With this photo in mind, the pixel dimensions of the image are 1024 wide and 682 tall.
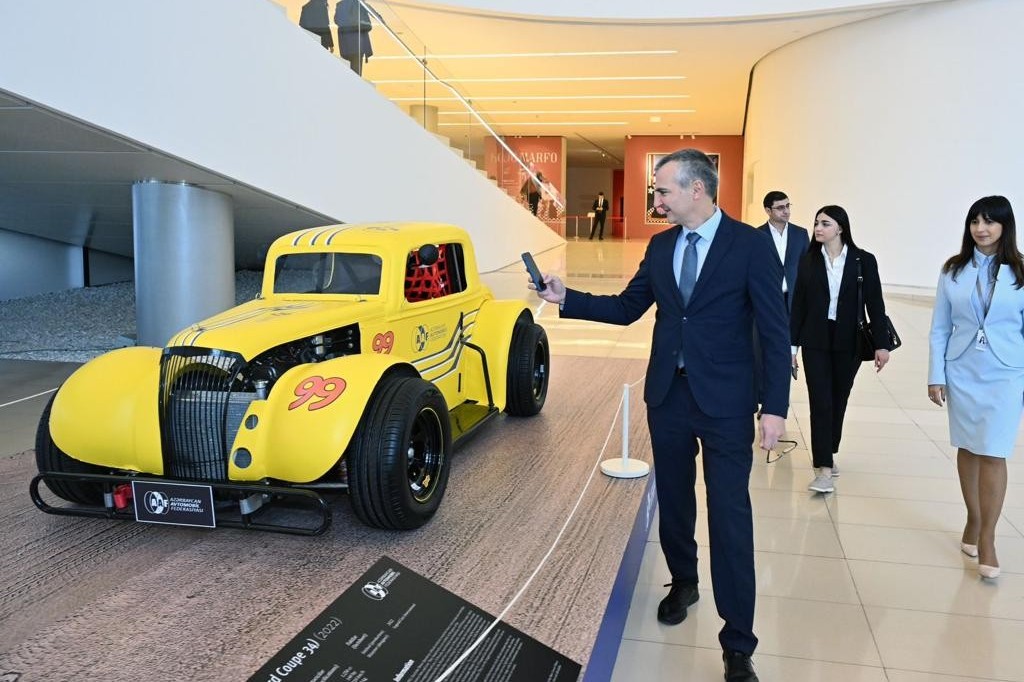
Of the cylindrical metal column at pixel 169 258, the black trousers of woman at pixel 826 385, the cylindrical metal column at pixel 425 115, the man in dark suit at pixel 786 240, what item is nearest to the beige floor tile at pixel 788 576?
the black trousers of woman at pixel 826 385

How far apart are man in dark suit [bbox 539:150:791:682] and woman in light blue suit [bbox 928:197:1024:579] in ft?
4.58

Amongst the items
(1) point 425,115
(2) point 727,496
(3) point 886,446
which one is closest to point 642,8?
(1) point 425,115

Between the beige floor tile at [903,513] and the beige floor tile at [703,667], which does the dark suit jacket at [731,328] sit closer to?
the beige floor tile at [703,667]

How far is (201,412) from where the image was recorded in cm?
292

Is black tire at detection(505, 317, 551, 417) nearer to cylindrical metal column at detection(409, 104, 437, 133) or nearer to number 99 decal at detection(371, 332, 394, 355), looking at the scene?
number 99 decal at detection(371, 332, 394, 355)

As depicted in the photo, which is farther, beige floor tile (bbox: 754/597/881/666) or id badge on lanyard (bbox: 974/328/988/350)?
id badge on lanyard (bbox: 974/328/988/350)

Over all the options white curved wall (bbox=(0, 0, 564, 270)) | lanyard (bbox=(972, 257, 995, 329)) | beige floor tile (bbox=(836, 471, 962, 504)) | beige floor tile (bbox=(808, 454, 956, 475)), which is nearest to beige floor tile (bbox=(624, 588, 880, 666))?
lanyard (bbox=(972, 257, 995, 329))

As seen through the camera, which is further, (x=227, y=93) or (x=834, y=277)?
(x=227, y=93)

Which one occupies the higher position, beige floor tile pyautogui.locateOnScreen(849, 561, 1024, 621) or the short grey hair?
the short grey hair

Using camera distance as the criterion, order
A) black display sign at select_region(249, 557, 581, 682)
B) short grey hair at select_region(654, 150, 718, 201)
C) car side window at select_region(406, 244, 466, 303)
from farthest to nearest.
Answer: car side window at select_region(406, 244, 466, 303) < short grey hair at select_region(654, 150, 718, 201) < black display sign at select_region(249, 557, 581, 682)

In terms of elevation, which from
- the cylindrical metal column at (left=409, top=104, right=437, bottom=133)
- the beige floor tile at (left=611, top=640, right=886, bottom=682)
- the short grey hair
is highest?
the cylindrical metal column at (left=409, top=104, right=437, bottom=133)

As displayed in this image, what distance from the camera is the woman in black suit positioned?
4.36m

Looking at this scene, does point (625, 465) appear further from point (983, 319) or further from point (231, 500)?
point (231, 500)

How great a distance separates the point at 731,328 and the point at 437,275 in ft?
6.88
